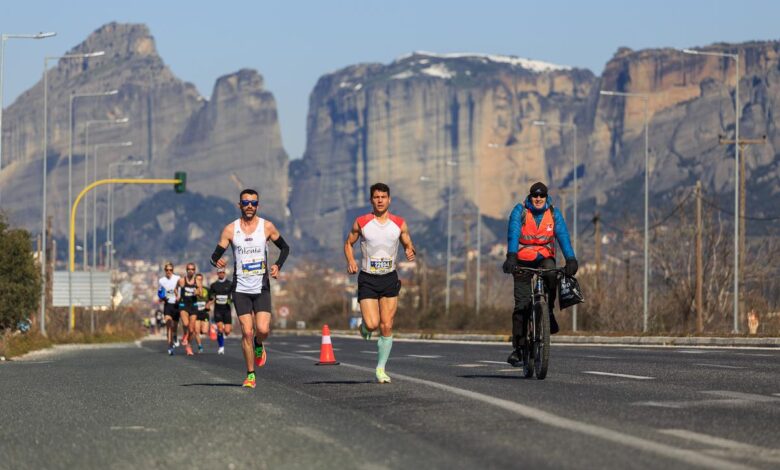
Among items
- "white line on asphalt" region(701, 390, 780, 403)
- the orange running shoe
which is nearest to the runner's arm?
the orange running shoe

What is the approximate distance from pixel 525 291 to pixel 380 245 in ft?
5.83

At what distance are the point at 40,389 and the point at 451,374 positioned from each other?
5.09 meters

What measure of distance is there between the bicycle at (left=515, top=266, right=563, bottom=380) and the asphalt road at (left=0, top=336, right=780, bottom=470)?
322mm

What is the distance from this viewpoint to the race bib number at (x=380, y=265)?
60.7ft

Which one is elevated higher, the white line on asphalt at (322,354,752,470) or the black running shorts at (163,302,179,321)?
the black running shorts at (163,302,179,321)

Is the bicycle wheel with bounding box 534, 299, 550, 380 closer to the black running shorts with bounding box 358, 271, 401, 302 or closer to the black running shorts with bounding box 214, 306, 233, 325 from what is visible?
the black running shorts with bounding box 358, 271, 401, 302

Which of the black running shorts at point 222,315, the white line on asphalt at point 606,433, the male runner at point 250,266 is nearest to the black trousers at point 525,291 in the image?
the white line on asphalt at point 606,433

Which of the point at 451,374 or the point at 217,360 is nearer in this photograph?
the point at 451,374

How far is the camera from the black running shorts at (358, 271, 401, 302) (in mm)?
18547

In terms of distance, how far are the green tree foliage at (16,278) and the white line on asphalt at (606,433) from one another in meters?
30.7

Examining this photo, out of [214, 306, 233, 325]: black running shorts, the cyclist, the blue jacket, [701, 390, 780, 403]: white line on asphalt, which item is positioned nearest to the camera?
[701, 390, 780, 403]: white line on asphalt

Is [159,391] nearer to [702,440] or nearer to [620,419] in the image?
[620,419]

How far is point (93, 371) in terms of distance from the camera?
25.5 m

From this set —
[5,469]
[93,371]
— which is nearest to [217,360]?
[93,371]
